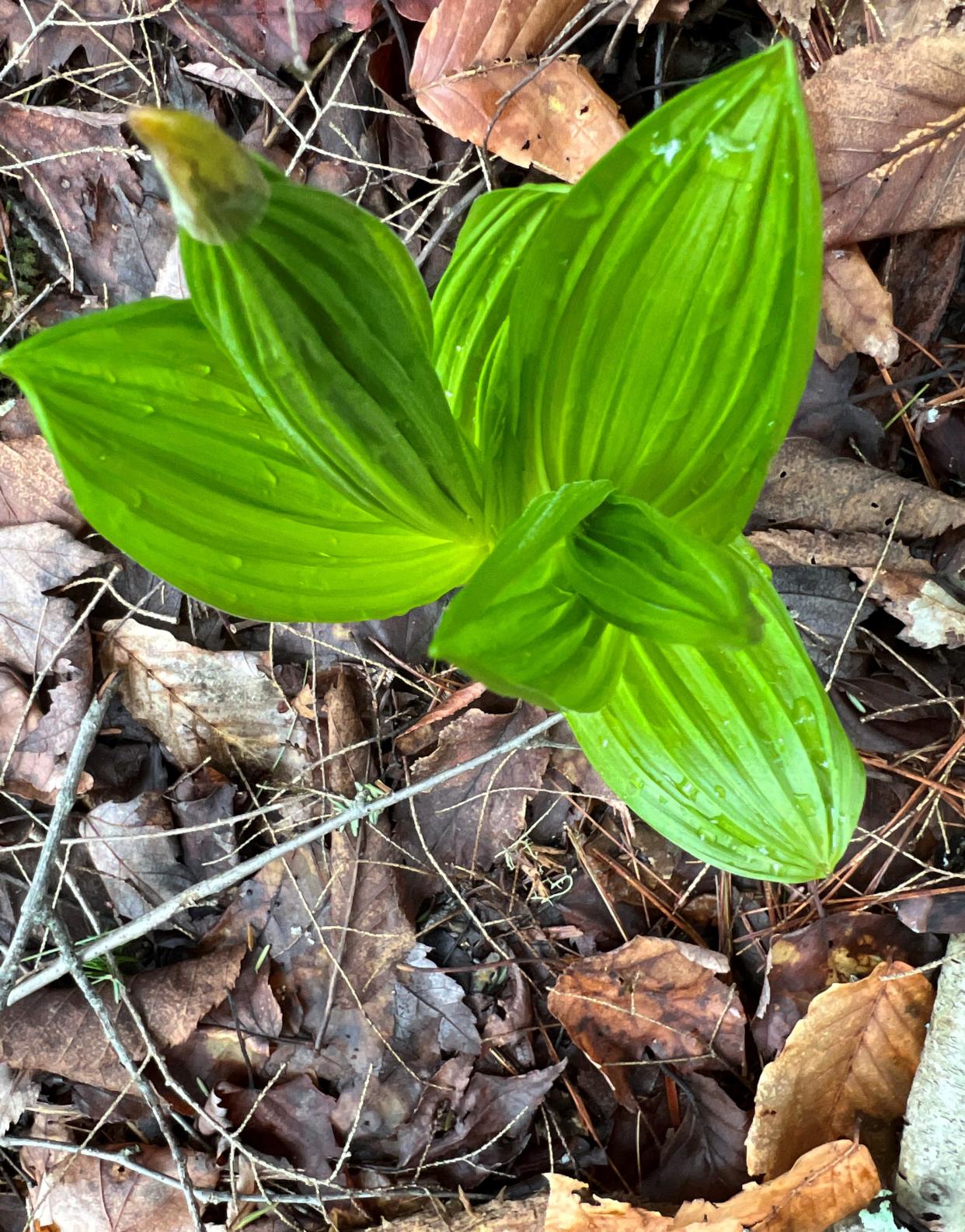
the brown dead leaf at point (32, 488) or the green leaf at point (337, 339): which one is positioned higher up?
the green leaf at point (337, 339)

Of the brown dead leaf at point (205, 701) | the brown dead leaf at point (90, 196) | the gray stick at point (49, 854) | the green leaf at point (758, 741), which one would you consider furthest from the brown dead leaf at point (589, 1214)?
the brown dead leaf at point (90, 196)

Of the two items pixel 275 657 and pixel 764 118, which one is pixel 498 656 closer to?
pixel 764 118

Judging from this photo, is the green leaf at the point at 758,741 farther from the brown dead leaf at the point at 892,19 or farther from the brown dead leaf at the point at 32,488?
the brown dead leaf at the point at 32,488

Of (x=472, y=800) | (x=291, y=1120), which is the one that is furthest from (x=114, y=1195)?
(x=472, y=800)

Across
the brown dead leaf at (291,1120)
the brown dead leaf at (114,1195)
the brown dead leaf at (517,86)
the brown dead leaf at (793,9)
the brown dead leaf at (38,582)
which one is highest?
the brown dead leaf at (793,9)

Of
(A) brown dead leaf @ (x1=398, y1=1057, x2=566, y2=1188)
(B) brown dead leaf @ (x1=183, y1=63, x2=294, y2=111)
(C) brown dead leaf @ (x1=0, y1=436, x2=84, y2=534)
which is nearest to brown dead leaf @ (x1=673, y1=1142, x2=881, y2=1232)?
(A) brown dead leaf @ (x1=398, y1=1057, x2=566, y2=1188)

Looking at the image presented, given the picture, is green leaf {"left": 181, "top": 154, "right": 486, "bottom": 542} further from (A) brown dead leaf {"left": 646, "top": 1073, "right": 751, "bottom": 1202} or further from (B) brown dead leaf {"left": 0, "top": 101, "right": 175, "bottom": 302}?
(A) brown dead leaf {"left": 646, "top": 1073, "right": 751, "bottom": 1202}

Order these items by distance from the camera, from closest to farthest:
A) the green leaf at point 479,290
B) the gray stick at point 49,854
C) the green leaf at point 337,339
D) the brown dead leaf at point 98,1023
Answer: the green leaf at point 337,339
the green leaf at point 479,290
the gray stick at point 49,854
the brown dead leaf at point 98,1023

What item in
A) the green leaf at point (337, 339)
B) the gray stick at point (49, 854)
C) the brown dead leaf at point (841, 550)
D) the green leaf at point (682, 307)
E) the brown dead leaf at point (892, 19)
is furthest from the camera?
the gray stick at point (49, 854)

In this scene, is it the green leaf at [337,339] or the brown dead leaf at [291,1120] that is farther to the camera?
the brown dead leaf at [291,1120]
